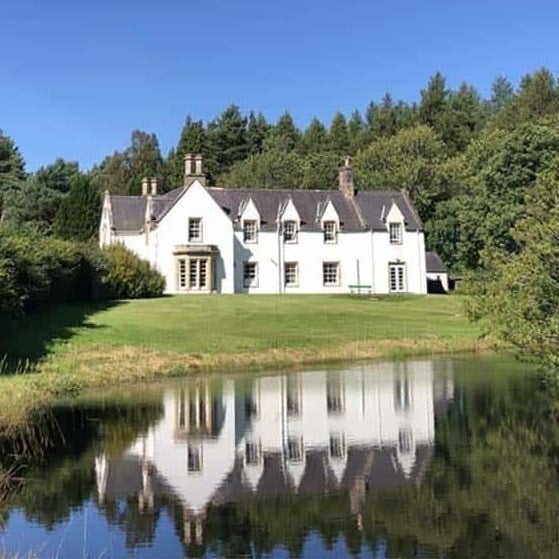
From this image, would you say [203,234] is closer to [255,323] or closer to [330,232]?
[330,232]

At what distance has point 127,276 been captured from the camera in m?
55.5

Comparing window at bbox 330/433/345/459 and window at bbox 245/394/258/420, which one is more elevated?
window at bbox 245/394/258/420

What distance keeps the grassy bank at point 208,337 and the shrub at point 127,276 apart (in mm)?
3681

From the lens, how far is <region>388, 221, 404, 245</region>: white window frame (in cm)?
6650

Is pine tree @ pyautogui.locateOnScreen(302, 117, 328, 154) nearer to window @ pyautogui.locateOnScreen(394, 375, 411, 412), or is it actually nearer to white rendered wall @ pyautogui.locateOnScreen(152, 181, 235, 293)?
white rendered wall @ pyautogui.locateOnScreen(152, 181, 235, 293)

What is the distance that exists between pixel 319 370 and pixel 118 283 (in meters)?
22.6

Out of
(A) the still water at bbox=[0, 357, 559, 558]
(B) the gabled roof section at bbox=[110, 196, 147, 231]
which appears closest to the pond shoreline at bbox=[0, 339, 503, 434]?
(A) the still water at bbox=[0, 357, 559, 558]

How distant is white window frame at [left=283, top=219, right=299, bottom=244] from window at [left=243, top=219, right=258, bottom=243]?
2.27m

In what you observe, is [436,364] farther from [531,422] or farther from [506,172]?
[506,172]

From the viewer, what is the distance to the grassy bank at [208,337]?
1357 inches

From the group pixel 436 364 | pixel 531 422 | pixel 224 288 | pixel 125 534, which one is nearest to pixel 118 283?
pixel 224 288

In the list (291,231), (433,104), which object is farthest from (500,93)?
(291,231)

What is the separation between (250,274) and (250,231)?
3.22 metres

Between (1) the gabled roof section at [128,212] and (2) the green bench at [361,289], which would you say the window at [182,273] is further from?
(2) the green bench at [361,289]
